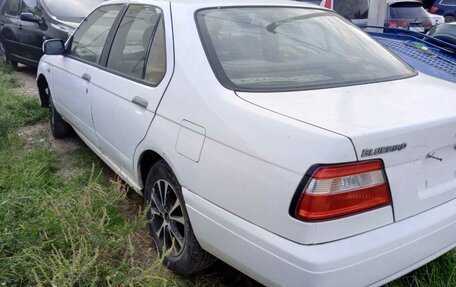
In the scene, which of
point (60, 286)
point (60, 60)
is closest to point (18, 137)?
point (60, 60)

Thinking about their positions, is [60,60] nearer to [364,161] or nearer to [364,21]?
[364,161]

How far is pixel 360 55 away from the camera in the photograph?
9.50 feet

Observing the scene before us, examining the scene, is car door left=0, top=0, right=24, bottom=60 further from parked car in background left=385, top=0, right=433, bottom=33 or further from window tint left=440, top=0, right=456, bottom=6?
window tint left=440, top=0, right=456, bottom=6

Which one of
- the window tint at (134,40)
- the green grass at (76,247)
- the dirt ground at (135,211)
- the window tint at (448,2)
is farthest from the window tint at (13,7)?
the window tint at (448,2)

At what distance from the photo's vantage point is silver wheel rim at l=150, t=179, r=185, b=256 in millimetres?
2633

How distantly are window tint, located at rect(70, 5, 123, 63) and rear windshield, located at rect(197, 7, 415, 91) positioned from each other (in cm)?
122

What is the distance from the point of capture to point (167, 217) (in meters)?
2.75

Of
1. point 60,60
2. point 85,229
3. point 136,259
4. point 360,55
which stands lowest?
point 136,259

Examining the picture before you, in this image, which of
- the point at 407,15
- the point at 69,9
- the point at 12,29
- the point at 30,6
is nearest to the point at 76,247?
the point at 69,9

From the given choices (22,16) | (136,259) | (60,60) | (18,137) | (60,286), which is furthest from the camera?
(22,16)

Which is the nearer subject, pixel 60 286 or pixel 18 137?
pixel 60 286

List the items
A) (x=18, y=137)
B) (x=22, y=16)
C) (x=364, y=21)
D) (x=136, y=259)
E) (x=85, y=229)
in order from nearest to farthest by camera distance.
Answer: (x=85, y=229) < (x=136, y=259) < (x=18, y=137) < (x=22, y=16) < (x=364, y=21)

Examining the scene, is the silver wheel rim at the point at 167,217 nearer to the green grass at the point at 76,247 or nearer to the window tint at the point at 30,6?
the green grass at the point at 76,247

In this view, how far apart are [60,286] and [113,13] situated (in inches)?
91.2
